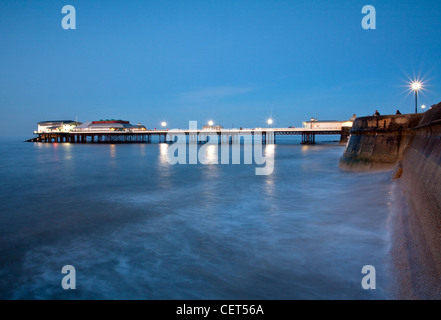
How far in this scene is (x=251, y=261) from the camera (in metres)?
5.02

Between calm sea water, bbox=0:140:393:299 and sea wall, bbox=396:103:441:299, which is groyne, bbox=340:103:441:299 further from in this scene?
calm sea water, bbox=0:140:393:299

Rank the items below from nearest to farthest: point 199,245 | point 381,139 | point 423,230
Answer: point 423,230 < point 199,245 < point 381,139

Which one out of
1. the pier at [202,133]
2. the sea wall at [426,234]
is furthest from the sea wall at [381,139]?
the pier at [202,133]

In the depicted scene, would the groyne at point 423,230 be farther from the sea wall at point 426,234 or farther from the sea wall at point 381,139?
the sea wall at point 381,139

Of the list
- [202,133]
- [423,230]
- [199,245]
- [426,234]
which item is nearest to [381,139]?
[423,230]

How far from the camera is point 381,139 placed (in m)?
12.6

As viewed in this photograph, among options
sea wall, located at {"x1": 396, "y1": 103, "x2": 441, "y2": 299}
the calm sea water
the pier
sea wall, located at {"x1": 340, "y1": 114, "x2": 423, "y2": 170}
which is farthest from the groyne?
the pier

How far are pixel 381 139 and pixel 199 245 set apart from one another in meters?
10.3

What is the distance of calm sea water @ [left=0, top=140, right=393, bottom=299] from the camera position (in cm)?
416

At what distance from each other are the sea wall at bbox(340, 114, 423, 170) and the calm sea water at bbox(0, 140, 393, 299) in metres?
1.59

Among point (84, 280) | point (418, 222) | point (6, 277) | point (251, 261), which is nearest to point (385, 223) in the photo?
point (418, 222)

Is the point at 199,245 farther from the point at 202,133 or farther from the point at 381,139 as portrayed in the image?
the point at 202,133
